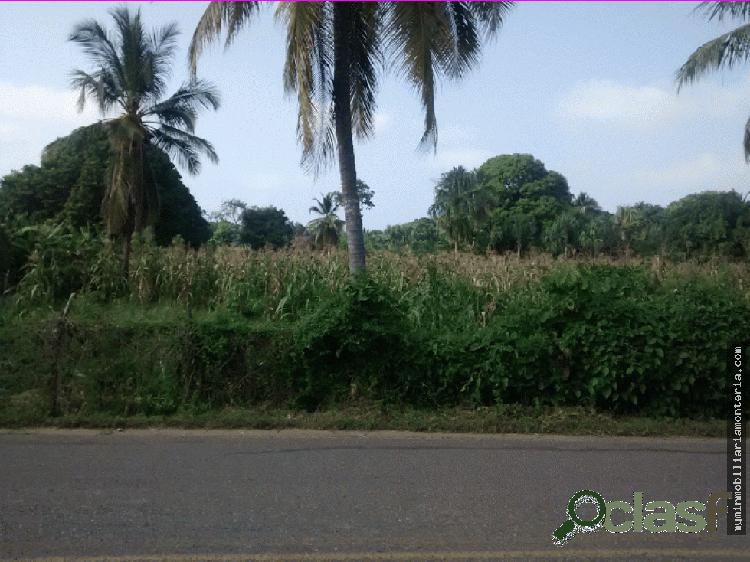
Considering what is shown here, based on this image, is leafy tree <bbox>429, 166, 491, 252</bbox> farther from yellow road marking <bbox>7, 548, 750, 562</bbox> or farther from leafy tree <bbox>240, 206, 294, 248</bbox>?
yellow road marking <bbox>7, 548, 750, 562</bbox>

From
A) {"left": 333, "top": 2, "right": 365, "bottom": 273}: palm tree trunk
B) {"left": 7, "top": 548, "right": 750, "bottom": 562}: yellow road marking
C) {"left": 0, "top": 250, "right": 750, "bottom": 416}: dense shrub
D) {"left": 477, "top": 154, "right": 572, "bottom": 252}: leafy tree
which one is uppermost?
{"left": 477, "top": 154, "right": 572, "bottom": 252}: leafy tree

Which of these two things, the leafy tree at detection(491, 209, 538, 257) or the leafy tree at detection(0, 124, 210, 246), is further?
the leafy tree at detection(491, 209, 538, 257)

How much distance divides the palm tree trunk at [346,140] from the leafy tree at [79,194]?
1916 centimetres

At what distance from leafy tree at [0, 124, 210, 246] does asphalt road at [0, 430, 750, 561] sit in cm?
2286

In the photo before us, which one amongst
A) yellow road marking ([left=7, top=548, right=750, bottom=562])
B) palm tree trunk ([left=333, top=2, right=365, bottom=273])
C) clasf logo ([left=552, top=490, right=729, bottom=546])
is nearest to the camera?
yellow road marking ([left=7, top=548, right=750, bottom=562])

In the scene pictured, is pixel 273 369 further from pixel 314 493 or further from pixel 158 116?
pixel 158 116

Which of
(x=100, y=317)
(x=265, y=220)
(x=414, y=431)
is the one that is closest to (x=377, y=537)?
(x=414, y=431)

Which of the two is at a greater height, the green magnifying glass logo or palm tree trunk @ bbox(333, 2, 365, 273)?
palm tree trunk @ bbox(333, 2, 365, 273)

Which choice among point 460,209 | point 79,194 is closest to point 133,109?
point 79,194

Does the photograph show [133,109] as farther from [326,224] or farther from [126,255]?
[326,224]

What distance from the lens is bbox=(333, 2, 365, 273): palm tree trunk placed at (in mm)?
11234

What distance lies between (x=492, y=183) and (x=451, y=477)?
4854cm

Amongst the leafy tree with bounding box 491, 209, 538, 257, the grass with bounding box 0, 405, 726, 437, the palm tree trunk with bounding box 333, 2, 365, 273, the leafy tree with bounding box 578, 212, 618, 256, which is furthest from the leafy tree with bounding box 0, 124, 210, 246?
the grass with bounding box 0, 405, 726, 437

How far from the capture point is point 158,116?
20109 mm
